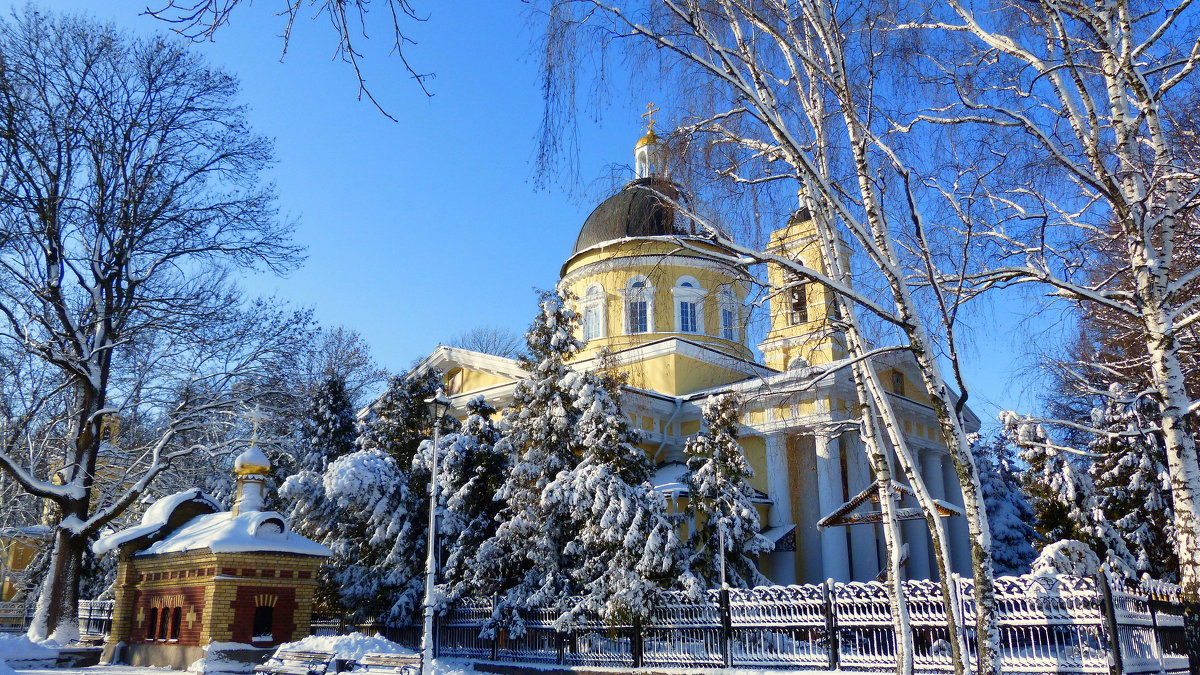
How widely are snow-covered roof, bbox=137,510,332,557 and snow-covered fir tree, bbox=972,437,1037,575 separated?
58.3 ft

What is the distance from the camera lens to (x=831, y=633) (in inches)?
452

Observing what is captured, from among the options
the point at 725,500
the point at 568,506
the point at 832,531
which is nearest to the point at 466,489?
the point at 568,506

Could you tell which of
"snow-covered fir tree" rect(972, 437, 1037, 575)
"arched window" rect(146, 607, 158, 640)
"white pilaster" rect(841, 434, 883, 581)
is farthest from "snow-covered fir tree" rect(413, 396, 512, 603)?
"snow-covered fir tree" rect(972, 437, 1037, 575)

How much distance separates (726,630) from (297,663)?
6383 mm

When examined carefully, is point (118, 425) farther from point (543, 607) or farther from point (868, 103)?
point (868, 103)

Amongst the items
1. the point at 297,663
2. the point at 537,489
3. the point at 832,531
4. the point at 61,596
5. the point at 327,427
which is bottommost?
the point at 297,663

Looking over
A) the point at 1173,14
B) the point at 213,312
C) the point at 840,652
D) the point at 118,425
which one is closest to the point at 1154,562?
the point at 840,652

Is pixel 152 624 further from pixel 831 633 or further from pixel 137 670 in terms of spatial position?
pixel 831 633

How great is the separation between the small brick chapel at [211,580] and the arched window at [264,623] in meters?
0.02

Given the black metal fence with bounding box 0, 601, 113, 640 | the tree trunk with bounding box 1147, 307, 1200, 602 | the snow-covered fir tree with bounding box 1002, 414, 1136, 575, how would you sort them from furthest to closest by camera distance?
the black metal fence with bounding box 0, 601, 113, 640 → the snow-covered fir tree with bounding box 1002, 414, 1136, 575 → the tree trunk with bounding box 1147, 307, 1200, 602

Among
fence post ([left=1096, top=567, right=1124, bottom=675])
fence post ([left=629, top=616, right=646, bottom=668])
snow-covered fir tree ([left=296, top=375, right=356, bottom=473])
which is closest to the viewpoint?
fence post ([left=1096, top=567, right=1124, bottom=675])

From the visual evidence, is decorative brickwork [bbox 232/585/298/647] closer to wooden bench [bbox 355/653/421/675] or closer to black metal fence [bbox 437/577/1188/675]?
wooden bench [bbox 355/653/421/675]

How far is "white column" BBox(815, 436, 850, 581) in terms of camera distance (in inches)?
845

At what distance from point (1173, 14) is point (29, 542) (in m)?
30.0
